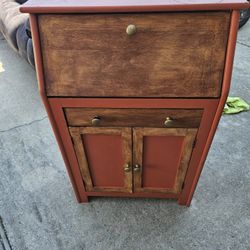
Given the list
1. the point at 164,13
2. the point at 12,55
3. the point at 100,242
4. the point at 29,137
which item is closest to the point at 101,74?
the point at 164,13

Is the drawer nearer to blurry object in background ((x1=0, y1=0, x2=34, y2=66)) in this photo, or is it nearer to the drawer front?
the drawer front

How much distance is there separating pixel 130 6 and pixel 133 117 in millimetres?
380

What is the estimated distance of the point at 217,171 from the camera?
1611mm

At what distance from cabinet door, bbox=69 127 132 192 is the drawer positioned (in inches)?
1.5

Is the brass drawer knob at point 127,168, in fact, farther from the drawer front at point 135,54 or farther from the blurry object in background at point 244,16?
the blurry object in background at point 244,16

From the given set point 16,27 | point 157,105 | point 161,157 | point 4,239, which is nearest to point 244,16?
point 16,27

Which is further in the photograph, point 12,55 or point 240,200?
point 12,55

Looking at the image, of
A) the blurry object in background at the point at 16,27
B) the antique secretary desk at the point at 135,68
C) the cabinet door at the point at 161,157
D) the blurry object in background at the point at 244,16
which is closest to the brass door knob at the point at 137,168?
the cabinet door at the point at 161,157

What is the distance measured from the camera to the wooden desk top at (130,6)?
0.72 m

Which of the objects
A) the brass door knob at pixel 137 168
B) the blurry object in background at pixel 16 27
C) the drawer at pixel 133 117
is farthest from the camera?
the blurry object in background at pixel 16 27

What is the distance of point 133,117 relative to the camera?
0.96 metres

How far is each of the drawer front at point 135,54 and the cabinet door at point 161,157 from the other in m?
0.20

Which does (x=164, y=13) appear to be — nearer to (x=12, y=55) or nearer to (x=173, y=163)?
(x=173, y=163)

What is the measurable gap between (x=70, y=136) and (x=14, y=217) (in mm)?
680
